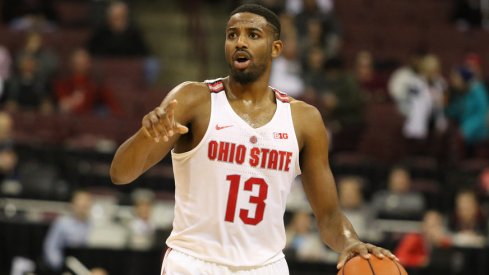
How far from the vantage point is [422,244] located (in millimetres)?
10562

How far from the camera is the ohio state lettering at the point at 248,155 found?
16.5ft

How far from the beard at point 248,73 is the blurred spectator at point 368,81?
9.75 meters

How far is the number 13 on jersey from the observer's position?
5043mm

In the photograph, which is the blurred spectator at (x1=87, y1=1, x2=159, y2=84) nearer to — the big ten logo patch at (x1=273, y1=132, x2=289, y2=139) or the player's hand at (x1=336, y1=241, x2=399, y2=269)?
the big ten logo patch at (x1=273, y1=132, x2=289, y2=139)

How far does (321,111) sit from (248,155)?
345 inches

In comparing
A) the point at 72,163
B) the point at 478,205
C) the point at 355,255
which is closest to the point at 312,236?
the point at 478,205

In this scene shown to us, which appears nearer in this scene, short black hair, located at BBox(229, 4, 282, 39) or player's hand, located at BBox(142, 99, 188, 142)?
player's hand, located at BBox(142, 99, 188, 142)

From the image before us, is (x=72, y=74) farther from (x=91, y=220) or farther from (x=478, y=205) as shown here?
(x=478, y=205)

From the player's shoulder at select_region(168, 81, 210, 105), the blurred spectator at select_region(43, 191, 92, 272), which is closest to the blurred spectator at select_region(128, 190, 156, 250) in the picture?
the blurred spectator at select_region(43, 191, 92, 272)

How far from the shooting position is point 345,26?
16156 mm

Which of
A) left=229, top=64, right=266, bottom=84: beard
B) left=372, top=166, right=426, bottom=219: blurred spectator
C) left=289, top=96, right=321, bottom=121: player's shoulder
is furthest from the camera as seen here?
left=372, top=166, right=426, bottom=219: blurred spectator

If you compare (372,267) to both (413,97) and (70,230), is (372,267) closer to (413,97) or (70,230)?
(70,230)

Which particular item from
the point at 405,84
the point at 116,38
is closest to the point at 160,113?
the point at 405,84

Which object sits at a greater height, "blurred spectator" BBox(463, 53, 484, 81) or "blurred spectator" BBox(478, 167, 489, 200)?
"blurred spectator" BBox(463, 53, 484, 81)
